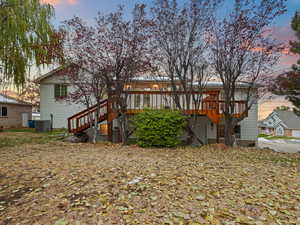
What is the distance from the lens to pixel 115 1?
7039 mm

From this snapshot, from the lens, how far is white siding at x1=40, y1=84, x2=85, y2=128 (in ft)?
44.4

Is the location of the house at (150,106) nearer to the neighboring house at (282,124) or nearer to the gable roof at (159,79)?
the gable roof at (159,79)

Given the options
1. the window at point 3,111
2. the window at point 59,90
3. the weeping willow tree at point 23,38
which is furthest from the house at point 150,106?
the window at point 3,111

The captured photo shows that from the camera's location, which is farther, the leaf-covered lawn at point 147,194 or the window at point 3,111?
the window at point 3,111

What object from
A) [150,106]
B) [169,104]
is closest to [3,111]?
[150,106]

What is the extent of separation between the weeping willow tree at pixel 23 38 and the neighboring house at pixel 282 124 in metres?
47.4

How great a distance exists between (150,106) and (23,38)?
607 cm

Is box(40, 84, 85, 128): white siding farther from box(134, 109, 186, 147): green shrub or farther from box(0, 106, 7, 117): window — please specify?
box(134, 109, 186, 147): green shrub

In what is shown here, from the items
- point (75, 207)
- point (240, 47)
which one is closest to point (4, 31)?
point (75, 207)

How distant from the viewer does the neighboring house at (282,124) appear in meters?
38.2

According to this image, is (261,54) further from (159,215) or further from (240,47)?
(159,215)

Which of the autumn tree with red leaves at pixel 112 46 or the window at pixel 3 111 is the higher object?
the autumn tree with red leaves at pixel 112 46

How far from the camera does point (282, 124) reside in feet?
133

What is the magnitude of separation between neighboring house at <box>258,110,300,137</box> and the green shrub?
43424 millimetres
